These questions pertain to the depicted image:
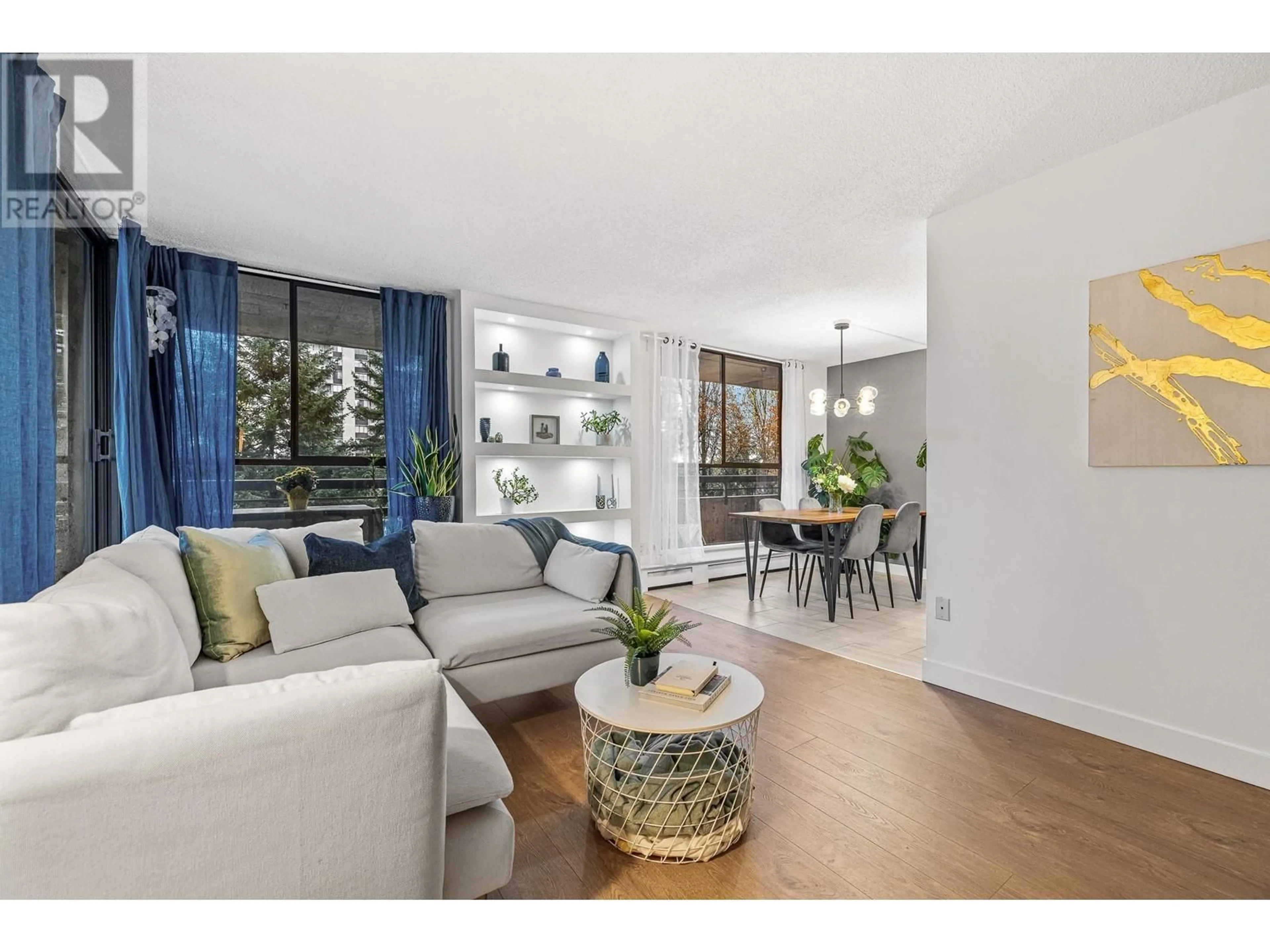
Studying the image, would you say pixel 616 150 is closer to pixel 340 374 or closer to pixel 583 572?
pixel 583 572

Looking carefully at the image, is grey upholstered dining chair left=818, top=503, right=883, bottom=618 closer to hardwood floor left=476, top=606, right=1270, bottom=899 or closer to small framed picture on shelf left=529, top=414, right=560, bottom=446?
hardwood floor left=476, top=606, right=1270, bottom=899

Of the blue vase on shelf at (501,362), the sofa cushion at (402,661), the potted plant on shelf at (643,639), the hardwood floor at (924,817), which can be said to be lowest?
the hardwood floor at (924,817)

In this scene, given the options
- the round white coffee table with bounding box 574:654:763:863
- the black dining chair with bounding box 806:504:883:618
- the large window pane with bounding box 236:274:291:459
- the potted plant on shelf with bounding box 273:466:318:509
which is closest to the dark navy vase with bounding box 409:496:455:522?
the potted plant on shelf with bounding box 273:466:318:509

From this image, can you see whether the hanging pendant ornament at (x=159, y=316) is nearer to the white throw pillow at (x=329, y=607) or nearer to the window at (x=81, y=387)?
the window at (x=81, y=387)

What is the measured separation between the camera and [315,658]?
2121 millimetres

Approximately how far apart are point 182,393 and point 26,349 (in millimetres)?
2051

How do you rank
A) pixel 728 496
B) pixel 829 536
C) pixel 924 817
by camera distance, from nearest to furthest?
pixel 924 817 < pixel 829 536 < pixel 728 496

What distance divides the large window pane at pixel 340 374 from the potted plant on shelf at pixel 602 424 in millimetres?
1726

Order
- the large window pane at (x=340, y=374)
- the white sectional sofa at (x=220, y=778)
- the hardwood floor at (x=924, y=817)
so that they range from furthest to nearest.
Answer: the large window pane at (x=340, y=374) → the hardwood floor at (x=924, y=817) → the white sectional sofa at (x=220, y=778)

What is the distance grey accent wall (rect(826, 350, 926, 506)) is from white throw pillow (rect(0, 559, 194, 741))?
6.27m

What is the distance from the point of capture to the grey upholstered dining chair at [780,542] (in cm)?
498

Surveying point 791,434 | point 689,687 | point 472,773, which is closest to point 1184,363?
point 689,687

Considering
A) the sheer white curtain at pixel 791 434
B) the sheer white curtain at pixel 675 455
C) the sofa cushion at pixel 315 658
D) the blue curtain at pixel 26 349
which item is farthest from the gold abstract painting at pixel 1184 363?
the sheer white curtain at pixel 791 434

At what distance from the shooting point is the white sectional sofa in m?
0.82
